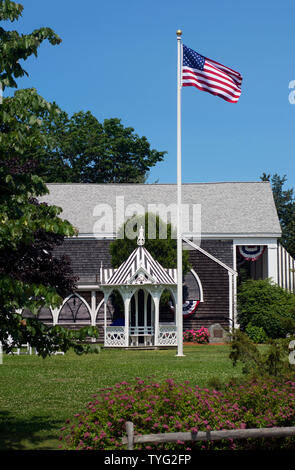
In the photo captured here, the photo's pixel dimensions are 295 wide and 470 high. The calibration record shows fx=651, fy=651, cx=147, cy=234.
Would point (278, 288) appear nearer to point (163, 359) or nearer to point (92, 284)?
point (92, 284)

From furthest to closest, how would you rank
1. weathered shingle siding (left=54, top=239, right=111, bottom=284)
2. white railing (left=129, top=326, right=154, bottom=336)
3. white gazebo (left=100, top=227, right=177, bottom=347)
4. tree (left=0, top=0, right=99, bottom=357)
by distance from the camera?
1. weathered shingle siding (left=54, top=239, right=111, bottom=284)
2. white railing (left=129, top=326, right=154, bottom=336)
3. white gazebo (left=100, top=227, right=177, bottom=347)
4. tree (left=0, top=0, right=99, bottom=357)

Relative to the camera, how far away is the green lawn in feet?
34.2

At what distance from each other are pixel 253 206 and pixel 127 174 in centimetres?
2416

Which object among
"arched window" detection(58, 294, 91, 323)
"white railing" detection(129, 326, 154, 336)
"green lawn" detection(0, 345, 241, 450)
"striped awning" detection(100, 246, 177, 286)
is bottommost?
"green lawn" detection(0, 345, 241, 450)

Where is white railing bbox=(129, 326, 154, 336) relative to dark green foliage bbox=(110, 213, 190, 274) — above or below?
below

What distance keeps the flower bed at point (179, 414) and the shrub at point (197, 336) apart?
2176 cm

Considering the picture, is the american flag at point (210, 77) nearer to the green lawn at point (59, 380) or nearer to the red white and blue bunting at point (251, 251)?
the green lawn at point (59, 380)

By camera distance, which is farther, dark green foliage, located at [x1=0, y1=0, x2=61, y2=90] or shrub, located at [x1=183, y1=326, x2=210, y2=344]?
shrub, located at [x1=183, y1=326, x2=210, y2=344]

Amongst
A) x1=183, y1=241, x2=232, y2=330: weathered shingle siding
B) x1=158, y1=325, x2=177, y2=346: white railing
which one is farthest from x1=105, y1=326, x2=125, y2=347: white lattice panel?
x1=183, y1=241, x2=232, y2=330: weathered shingle siding

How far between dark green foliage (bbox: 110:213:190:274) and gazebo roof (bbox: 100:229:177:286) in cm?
341

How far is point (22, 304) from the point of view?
815 cm

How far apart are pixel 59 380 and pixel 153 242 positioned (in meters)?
16.1

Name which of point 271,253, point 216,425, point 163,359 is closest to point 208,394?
point 216,425

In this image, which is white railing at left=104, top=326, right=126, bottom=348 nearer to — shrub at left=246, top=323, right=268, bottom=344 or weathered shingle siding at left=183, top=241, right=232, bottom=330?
weathered shingle siding at left=183, top=241, right=232, bottom=330
